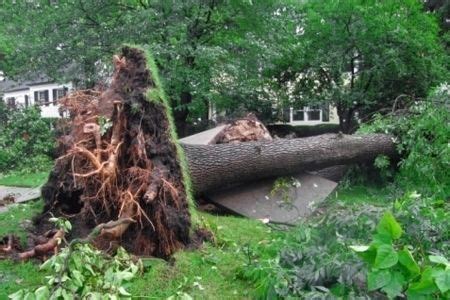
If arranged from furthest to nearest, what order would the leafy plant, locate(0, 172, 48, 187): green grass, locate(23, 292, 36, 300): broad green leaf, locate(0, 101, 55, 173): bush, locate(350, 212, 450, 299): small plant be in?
locate(0, 101, 55, 173): bush
locate(0, 172, 48, 187): green grass
the leafy plant
locate(23, 292, 36, 300): broad green leaf
locate(350, 212, 450, 299): small plant

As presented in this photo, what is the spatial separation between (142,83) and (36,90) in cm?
4313

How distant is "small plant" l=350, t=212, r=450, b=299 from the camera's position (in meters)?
2.43

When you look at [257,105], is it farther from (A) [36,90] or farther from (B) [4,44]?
(A) [36,90]

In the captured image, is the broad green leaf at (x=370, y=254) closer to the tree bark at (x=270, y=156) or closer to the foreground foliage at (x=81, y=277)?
the foreground foliage at (x=81, y=277)

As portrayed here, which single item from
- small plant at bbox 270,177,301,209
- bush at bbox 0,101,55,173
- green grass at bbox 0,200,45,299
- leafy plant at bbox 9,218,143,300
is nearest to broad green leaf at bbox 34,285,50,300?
leafy plant at bbox 9,218,143,300

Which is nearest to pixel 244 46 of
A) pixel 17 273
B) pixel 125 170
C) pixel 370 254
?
pixel 125 170

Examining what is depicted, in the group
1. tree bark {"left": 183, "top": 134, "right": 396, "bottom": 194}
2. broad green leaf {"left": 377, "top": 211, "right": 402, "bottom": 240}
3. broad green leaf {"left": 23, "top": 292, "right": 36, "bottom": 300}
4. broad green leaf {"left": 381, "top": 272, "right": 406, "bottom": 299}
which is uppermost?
tree bark {"left": 183, "top": 134, "right": 396, "bottom": 194}

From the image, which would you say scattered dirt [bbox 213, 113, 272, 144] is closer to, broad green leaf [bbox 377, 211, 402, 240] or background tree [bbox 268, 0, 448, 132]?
broad green leaf [bbox 377, 211, 402, 240]

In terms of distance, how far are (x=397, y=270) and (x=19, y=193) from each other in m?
7.78

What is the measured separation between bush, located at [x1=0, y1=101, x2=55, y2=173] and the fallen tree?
7.92 meters

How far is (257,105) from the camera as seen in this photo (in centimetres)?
1499

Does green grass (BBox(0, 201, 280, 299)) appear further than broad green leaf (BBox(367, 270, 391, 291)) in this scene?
Yes

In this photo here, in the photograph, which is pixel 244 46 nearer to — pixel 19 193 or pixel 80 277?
pixel 19 193

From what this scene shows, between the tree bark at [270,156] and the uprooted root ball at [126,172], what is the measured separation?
143 cm
